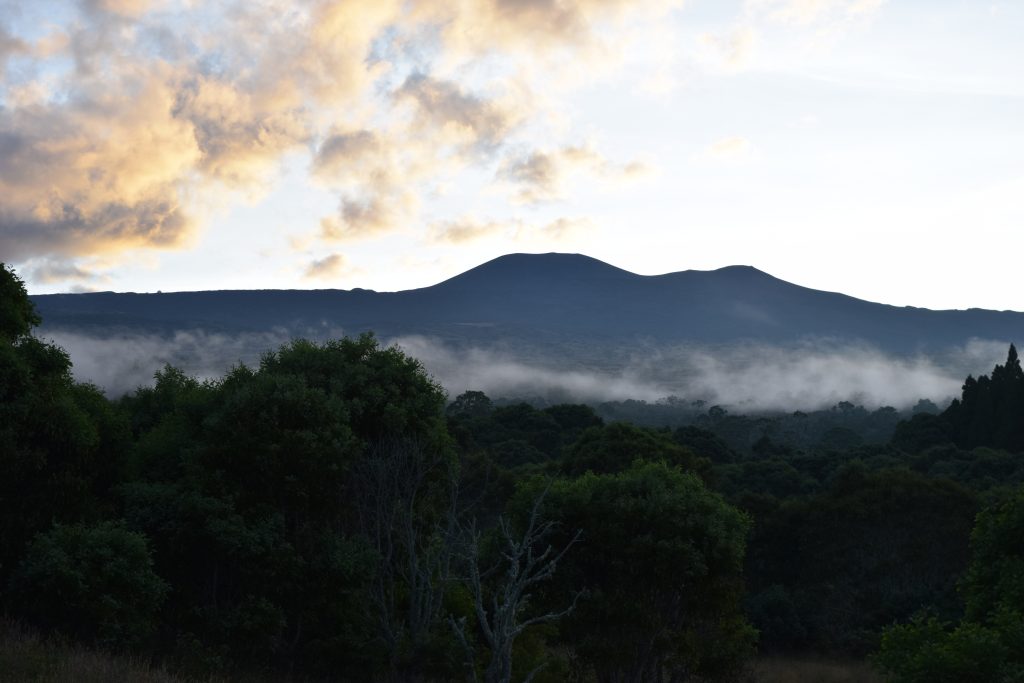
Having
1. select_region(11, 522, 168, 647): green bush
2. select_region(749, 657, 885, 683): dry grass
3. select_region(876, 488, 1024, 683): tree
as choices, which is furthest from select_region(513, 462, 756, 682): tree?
select_region(11, 522, 168, 647): green bush

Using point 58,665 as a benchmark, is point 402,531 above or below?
above

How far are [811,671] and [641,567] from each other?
551 inches

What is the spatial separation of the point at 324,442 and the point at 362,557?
2913mm

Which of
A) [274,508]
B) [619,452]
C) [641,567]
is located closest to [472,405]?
[619,452]

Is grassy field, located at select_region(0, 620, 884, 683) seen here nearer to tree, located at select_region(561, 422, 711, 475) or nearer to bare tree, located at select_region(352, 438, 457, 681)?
bare tree, located at select_region(352, 438, 457, 681)

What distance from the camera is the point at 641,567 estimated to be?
2369 cm

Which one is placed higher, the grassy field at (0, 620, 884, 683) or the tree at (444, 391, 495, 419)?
the grassy field at (0, 620, 884, 683)

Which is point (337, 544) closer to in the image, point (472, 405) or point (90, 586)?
point (90, 586)

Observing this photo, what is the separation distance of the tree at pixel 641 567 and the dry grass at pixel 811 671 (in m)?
7.33

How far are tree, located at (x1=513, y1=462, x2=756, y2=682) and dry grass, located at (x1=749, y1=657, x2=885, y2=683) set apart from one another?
7.33 m

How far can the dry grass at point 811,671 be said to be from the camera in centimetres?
3231

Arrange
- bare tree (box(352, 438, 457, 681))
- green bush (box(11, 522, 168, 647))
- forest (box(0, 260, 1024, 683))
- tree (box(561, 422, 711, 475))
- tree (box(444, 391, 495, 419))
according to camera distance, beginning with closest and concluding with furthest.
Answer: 1. green bush (box(11, 522, 168, 647))
2. forest (box(0, 260, 1024, 683))
3. bare tree (box(352, 438, 457, 681))
4. tree (box(561, 422, 711, 475))
5. tree (box(444, 391, 495, 419))

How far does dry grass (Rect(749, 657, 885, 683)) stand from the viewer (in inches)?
1272

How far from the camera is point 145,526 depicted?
71.8 feet
